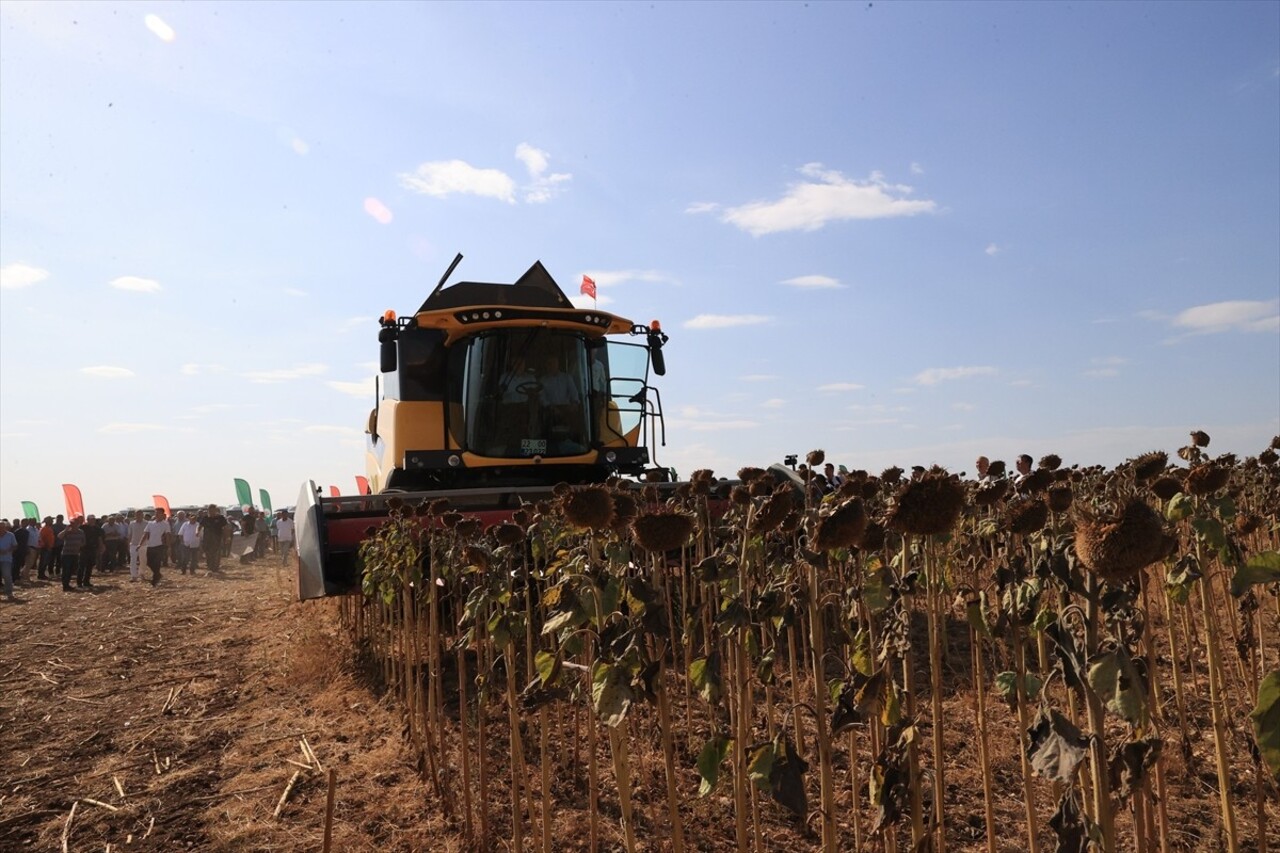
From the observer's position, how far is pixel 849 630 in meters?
3.30

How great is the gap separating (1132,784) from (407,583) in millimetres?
4453

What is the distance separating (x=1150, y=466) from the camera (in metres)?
4.16

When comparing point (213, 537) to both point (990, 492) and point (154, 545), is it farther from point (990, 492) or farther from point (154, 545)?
point (990, 492)

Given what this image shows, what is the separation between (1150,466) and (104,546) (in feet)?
94.1

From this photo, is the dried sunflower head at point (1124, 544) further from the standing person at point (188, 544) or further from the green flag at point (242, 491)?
the green flag at point (242, 491)

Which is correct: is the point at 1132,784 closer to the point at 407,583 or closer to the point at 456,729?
the point at 407,583

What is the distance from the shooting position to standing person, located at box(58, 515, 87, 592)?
21200 millimetres

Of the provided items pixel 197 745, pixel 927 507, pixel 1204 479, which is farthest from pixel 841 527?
pixel 197 745

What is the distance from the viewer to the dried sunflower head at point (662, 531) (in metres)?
2.73

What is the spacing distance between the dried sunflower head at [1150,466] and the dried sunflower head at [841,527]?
241 centimetres

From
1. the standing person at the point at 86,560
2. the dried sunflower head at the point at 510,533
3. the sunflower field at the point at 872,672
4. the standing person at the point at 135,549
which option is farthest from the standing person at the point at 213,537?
the dried sunflower head at the point at 510,533

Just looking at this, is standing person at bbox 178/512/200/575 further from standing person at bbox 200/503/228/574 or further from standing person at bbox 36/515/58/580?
standing person at bbox 36/515/58/580

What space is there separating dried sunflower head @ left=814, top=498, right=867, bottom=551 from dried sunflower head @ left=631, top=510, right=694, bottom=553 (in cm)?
47

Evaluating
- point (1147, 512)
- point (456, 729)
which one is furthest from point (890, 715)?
point (456, 729)
